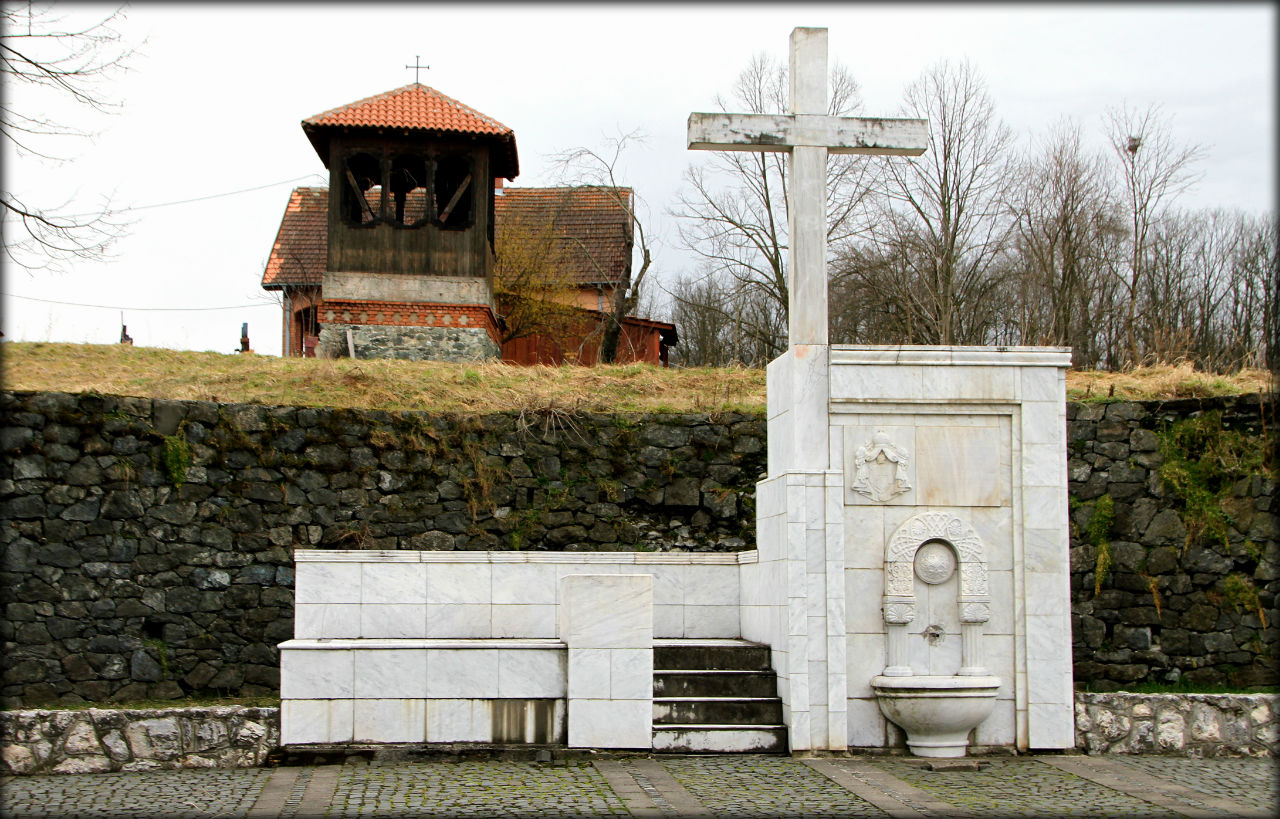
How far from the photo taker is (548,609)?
35.9 feet

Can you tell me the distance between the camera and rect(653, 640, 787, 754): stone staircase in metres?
9.20

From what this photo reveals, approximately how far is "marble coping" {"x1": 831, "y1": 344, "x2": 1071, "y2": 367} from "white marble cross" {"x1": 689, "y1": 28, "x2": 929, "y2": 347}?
259mm

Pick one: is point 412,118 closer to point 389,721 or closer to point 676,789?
point 389,721

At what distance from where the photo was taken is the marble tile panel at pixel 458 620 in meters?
10.7

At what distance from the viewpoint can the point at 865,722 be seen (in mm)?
9289

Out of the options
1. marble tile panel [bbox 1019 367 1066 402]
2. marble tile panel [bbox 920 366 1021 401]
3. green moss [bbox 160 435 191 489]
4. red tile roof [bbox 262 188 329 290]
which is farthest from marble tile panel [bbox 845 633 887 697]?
red tile roof [bbox 262 188 329 290]

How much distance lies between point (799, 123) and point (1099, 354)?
2246 centimetres

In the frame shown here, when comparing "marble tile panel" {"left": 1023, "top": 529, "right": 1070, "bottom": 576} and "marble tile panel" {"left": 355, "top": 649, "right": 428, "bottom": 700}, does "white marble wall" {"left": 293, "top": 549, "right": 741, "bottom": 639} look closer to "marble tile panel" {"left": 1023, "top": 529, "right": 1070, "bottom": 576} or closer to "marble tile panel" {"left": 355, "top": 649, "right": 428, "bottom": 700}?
"marble tile panel" {"left": 355, "top": 649, "right": 428, "bottom": 700}

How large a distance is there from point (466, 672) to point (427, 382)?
319 inches

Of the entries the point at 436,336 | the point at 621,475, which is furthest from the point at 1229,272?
the point at 621,475

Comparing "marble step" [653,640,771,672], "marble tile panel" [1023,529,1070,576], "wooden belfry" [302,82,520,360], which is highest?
"wooden belfry" [302,82,520,360]

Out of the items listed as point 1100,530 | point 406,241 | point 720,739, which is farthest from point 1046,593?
point 406,241

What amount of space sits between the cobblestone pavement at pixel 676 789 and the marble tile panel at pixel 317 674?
556mm

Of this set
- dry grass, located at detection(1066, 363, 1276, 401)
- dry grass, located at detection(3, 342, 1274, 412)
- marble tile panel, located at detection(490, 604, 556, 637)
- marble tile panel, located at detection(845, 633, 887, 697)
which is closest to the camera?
marble tile panel, located at detection(845, 633, 887, 697)
